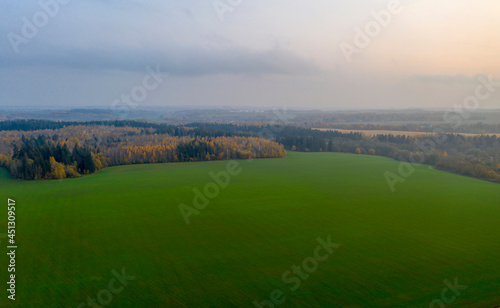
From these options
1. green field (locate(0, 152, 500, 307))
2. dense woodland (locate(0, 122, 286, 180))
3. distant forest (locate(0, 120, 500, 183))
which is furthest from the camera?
distant forest (locate(0, 120, 500, 183))

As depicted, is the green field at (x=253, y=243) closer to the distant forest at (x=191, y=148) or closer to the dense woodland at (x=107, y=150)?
the dense woodland at (x=107, y=150)

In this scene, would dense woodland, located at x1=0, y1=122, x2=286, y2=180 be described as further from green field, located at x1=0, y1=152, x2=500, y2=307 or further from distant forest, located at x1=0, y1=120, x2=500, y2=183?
green field, located at x1=0, y1=152, x2=500, y2=307

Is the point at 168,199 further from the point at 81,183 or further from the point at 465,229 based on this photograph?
the point at 465,229

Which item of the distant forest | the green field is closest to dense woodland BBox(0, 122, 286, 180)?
the distant forest

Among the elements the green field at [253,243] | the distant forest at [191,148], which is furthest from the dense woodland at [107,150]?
the green field at [253,243]

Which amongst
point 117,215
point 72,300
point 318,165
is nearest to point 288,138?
point 318,165
